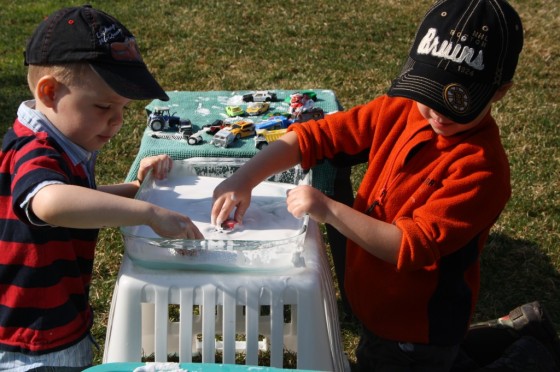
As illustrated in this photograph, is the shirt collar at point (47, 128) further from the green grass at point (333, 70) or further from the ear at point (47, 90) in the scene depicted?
the green grass at point (333, 70)

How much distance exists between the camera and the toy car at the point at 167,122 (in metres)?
2.39

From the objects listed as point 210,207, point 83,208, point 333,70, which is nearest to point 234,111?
point 210,207

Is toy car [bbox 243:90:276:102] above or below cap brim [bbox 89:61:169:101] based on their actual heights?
below

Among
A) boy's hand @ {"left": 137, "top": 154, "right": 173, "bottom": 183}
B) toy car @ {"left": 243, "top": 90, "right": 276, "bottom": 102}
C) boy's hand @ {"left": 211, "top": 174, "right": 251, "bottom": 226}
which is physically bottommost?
toy car @ {"left": 243, "top": 90, "right": 276, "bottom": 102}

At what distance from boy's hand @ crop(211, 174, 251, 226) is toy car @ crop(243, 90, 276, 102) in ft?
3.24

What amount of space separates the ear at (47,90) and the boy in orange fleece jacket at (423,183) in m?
0.42

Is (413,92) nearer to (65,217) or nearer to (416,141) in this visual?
(416,141)

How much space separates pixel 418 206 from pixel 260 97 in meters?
1.19

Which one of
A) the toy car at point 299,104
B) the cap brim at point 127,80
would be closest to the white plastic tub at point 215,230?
the cap brim at point 127,80

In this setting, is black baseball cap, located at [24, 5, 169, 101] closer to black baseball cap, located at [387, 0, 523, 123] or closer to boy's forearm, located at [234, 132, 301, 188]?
boy's forearm, located at [234, 132, 301, 188]

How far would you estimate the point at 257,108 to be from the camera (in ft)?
8.52

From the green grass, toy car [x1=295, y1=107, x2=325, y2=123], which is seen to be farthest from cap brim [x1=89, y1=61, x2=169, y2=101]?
the green grass

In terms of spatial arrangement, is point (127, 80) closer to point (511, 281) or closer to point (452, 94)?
point (452, 94)

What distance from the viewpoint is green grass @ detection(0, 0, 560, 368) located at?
2.80m
